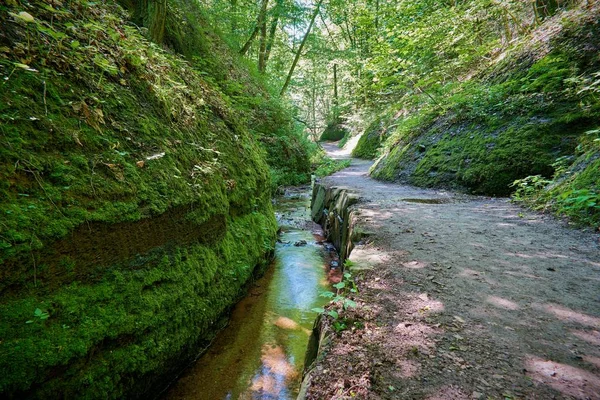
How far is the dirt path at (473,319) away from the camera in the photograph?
169 centimetres

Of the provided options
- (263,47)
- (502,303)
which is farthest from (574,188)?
(263,47)

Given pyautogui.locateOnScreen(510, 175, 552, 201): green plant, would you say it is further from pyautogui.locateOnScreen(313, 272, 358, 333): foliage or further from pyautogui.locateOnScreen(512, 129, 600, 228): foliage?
pyautogui.locateOnScreen(313, 272, 358, 333): foliage

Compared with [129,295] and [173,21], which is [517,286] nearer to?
[129,295]

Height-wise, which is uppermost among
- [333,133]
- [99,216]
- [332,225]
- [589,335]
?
[333,133]

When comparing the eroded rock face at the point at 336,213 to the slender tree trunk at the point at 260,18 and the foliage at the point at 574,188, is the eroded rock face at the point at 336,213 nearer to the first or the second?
→ the foliage at the point at 574,188

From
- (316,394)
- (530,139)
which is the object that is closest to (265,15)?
(530,139)

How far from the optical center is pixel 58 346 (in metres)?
1.99

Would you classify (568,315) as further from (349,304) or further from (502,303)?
(349,304)

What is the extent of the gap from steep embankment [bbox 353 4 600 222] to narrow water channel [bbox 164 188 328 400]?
13.3 feet

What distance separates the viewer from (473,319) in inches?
88.7

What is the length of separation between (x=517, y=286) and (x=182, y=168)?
12.1ft

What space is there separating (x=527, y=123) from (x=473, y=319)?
20.3 feet

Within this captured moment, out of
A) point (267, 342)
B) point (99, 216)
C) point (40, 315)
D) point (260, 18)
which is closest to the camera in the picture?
point (40, 315)

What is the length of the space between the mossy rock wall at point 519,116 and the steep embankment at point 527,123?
0.02m
